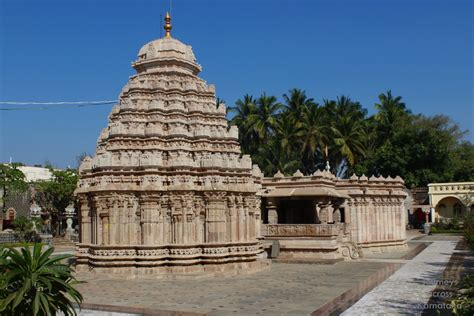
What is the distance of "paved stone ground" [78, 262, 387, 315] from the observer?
13438 millimetres

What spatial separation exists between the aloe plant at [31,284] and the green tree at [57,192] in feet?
131

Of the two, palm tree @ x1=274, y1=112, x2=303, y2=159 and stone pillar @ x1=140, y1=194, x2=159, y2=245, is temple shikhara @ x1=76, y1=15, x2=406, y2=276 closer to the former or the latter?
stone pillar @ x1=140, y1=194, x2=159, y2=245

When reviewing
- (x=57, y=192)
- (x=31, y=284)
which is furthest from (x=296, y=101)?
(x=31, y=284)

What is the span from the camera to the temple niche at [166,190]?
64.3 ft

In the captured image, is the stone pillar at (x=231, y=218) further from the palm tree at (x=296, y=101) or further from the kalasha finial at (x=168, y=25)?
the palm tree at (x=296, y=101)

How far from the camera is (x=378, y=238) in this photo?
29.4 metres

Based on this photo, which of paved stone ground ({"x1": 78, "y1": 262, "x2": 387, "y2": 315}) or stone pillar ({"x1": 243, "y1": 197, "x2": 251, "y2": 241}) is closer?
paved stone ground ({"x1": 78, "y1": 262, "x2": 387, "y2": 315})

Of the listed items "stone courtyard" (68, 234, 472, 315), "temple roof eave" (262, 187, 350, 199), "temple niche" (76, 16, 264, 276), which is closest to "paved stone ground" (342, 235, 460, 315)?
"stone courtyard" (68, 234, 472, 315)

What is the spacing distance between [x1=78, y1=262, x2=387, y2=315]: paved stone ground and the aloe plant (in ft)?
12.8

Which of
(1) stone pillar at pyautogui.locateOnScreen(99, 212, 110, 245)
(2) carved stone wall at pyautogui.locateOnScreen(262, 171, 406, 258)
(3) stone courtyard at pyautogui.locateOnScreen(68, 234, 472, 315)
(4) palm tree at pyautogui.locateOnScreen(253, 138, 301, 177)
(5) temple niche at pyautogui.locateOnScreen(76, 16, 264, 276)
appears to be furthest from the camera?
(4) palm tree at pyautogui.locateOnScreen(253, 138, 301, 177)

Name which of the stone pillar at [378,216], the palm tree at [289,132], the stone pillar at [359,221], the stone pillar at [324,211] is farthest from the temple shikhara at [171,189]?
the palm tree at [289,132]

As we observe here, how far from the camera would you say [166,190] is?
65.0ft

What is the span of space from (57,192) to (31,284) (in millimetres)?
41926

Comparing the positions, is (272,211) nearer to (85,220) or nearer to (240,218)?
(240,218)
